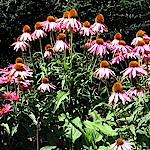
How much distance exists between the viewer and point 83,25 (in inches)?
128

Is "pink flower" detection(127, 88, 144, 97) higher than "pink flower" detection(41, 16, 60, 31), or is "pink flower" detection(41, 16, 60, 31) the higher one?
"pink flower" detection(41, 16, 60, 31)

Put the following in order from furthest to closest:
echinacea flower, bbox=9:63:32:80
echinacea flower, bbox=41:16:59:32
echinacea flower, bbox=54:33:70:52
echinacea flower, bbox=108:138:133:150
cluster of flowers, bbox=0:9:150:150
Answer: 1. echinacea flower, bbox=41:16:59:32
2. echinacea flower, bbox=54:33:70:52
3. echinacea flower, bbox=9:63:32:80
4. cluster of flowers, bbox=0:9:150:150
5. echinacea flower, bbox=108:138:133:150

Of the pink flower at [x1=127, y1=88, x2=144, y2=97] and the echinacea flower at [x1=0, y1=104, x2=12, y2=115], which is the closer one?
the echinacea flower at [x1=0, y1=104, x2=12, y2=115]

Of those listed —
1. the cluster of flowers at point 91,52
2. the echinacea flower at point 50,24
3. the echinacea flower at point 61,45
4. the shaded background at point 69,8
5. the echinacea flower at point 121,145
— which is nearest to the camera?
the echinacea flower at point 121,145

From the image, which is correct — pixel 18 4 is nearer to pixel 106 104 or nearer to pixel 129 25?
pixel 129 25

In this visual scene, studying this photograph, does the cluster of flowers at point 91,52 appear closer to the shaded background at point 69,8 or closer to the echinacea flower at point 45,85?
the echinacea flower at point 45,85

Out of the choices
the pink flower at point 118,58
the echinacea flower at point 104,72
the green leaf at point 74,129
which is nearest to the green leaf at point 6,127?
the green leaf at point 74,129

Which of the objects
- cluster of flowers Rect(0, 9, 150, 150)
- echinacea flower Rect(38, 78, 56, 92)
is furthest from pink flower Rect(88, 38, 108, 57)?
echinacea flower Rect(38, 78, 56, 92)

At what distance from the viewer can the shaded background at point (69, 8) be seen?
16.8 ft

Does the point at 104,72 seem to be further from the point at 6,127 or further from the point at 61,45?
the point at 6,127

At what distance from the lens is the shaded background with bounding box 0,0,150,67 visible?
5.12 metres

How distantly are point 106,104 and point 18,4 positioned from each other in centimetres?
266

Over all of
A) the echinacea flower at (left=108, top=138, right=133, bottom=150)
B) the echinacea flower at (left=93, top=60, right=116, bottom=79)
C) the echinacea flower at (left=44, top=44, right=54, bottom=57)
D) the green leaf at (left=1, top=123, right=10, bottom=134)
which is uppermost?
the echinacea flower at (left=44, top=44, right=54, bottom=57)

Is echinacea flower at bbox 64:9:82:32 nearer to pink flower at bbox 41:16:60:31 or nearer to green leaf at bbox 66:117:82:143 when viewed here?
pink flower at bbox 41:16:60:31
